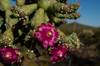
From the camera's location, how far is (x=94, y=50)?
11.1m

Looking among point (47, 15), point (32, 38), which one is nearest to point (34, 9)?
point (47, 15)

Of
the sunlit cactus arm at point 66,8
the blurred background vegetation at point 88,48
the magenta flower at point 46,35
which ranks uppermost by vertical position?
the sunlit cactus arm at point 66,8

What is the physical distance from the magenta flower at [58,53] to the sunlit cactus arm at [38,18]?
1.20 ft

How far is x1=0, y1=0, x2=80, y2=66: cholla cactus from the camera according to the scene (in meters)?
3.73

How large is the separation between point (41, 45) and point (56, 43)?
0.19 m

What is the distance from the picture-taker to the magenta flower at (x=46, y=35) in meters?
3.68

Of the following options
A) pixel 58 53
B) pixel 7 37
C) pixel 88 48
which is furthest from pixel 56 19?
pixel 88 48

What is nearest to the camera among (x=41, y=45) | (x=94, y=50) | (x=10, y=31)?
(x=41, y=45)

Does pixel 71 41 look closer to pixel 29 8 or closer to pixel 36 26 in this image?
pixel 36 26

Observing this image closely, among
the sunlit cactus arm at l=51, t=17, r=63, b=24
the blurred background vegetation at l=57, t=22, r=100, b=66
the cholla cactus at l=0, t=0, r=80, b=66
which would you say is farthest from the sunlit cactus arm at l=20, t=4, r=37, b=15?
the blurred background vegetation at l=57, t=22, r=100, b=66

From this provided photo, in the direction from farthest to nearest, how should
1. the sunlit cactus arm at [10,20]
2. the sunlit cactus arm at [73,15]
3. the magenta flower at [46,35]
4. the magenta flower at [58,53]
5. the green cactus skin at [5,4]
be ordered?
the green cactus skin at [5,4] < the sunlit cactus arm at [10,20] < the sunlit cactus arm at [73,15] < the magenta flower at [58,53] < the magenta flower at [46,35]

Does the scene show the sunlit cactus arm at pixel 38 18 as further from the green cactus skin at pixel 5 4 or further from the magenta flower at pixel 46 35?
the green cactus skin at pixel 5 4

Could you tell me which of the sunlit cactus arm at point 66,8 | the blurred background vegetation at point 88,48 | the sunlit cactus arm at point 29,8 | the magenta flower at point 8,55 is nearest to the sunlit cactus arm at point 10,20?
the sunlit cactus arm at point 29,8

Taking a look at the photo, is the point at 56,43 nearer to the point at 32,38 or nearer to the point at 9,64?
the point at 32,38
